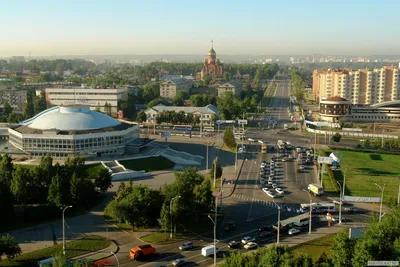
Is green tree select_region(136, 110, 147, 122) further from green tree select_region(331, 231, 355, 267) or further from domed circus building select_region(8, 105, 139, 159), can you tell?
green tree select_region(331, 231, 355, 267)

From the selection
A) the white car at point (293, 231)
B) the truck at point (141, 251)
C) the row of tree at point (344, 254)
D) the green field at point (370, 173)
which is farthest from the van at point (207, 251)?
the green field at point (370, 173)

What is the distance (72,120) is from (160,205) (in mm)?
26282

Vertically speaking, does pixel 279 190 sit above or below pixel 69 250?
above

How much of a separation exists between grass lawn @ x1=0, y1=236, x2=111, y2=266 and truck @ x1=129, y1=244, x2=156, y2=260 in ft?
9.25

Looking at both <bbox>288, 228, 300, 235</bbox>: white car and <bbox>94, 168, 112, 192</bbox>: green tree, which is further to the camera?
<bbox>94, 168, 112, 192</bbox>: green tree

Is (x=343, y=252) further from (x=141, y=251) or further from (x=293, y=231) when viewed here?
(x=141, y=251)

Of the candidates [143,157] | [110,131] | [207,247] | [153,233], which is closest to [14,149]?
[110,131]

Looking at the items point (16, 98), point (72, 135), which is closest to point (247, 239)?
point (72, 135)

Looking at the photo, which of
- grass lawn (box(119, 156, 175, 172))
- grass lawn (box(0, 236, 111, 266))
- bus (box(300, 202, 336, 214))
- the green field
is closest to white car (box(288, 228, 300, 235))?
bus (box(300, 202, 336, 214))

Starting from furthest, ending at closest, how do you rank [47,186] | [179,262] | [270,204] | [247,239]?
[270,204]
[47,186]
[247,239]
[179,262]

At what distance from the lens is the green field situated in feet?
137

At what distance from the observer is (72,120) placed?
177 ft

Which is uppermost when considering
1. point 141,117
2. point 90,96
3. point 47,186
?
point 90,96

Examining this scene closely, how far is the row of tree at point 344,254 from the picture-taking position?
21.2m
